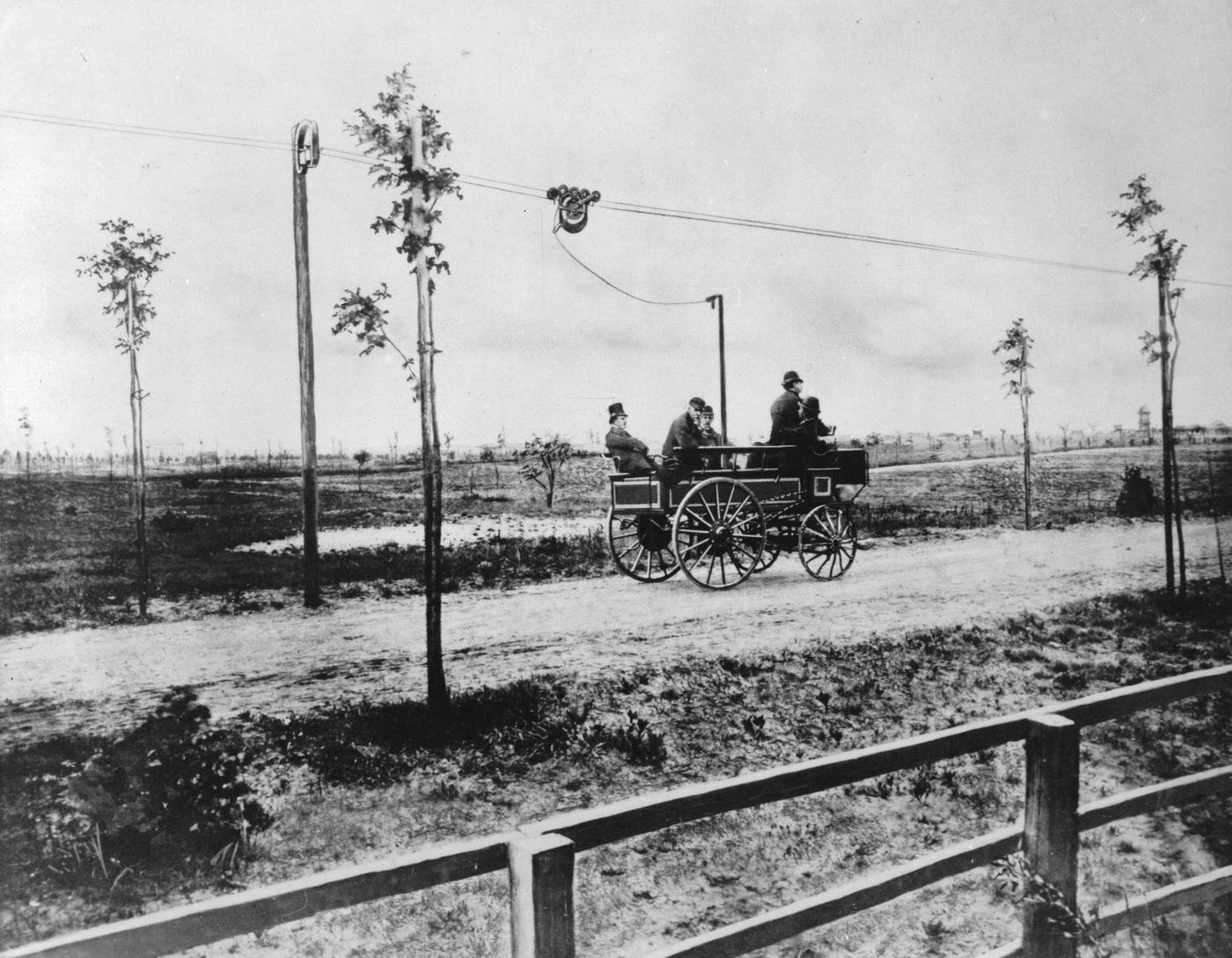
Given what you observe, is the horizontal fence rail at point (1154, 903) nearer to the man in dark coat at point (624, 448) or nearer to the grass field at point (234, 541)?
the grass field at point (234, 541)

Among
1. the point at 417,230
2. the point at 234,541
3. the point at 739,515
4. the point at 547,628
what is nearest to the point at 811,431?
the point at 739,515

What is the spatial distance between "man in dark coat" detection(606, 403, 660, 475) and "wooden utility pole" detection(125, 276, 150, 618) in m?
1.61

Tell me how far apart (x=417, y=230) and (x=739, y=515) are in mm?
3200

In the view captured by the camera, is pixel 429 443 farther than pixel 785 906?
Yes

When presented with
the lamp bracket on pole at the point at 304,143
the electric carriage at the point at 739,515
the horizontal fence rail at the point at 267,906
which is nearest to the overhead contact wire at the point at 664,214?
the lamp bracket on pole at the point at 304,143

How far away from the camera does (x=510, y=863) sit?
1.96m

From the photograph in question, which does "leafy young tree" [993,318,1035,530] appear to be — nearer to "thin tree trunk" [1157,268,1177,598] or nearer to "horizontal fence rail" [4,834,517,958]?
"thin tree trunk" [1157,268,1177,598]

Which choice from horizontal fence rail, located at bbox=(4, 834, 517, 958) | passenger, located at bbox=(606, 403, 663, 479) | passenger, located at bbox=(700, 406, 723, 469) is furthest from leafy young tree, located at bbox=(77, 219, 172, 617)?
passenger, located at bbox=(700, 406, 723, 469)

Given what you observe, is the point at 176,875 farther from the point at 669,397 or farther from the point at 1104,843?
the point at 1104,843

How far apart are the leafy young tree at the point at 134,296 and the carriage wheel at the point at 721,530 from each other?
9.83 ft

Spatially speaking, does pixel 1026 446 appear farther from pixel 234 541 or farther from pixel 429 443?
pixel 234 541

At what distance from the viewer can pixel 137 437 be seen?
8.37ft

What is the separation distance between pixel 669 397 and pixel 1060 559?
8.17ft

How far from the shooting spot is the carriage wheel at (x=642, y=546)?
4.21m
